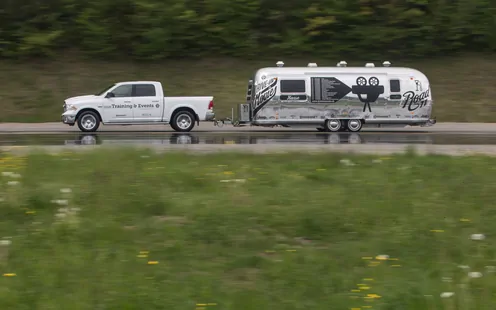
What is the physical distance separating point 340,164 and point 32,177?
5.06 meters

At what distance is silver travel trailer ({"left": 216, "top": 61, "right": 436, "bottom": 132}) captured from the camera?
940 inches

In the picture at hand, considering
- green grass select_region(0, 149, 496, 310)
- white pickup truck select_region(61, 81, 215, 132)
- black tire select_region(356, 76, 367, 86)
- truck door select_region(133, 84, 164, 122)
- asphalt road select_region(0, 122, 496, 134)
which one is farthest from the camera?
asphalt road select_region(0, 122, 496, 134)

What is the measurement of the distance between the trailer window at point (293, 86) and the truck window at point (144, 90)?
4.42 meters

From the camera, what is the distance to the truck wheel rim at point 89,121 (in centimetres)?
2369

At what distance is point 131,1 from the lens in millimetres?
33312

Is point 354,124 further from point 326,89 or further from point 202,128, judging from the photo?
point 202,128

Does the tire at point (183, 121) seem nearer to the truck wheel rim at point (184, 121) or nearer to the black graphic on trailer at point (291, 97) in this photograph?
the truck wheel rim at point (184, 121)

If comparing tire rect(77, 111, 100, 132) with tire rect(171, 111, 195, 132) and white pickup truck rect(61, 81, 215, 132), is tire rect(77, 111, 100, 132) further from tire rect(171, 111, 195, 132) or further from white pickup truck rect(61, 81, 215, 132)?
tire rect(171, 111, 195, 132)

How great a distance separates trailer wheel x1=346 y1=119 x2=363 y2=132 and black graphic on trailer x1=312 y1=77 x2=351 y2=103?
3.39 feet

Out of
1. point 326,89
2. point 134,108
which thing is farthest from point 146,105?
point 326,89

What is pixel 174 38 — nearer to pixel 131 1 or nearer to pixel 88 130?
pixel 131 1

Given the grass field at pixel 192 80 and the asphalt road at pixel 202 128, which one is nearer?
the asphalt road at pixel 202 128

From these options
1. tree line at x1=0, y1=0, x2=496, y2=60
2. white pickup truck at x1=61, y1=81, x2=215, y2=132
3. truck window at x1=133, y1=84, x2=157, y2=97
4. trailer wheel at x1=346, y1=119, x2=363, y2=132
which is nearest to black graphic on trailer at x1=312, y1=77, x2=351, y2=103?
trailer wheel at x1=346, y1=119, x2=363, y2=132

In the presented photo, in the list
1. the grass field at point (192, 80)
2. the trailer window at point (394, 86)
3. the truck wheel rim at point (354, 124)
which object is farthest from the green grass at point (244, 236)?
the grass field at point (192, 80)
